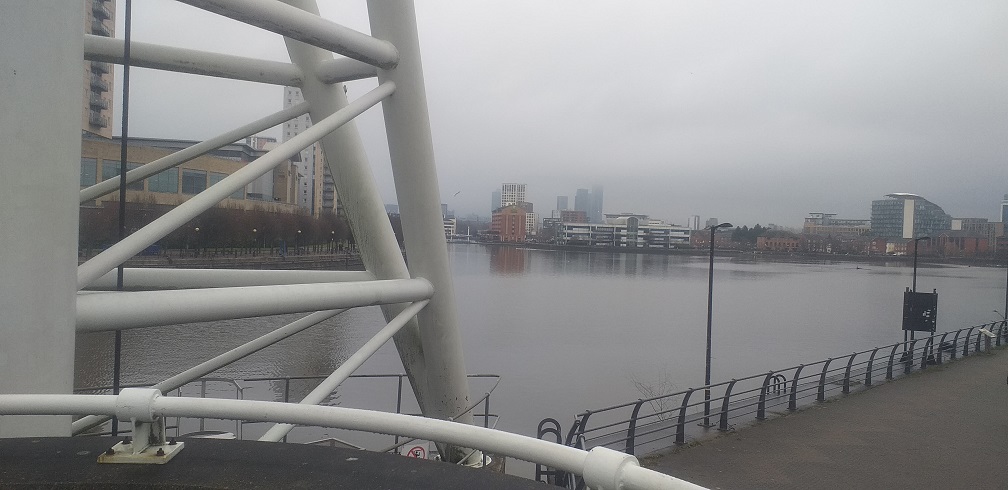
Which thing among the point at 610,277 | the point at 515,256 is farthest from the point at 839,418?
the point at 515,256

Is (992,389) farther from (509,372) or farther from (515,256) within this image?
(515,256)

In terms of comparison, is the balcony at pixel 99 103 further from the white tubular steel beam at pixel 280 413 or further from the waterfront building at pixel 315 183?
the white tubular steel beam at pixel 280 413

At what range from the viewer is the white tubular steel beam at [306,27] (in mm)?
3619

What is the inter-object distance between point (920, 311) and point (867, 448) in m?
11.9

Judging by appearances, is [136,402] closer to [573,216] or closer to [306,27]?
[306,27]

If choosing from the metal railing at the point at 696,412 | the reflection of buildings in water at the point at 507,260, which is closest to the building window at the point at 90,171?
the metal railing at the point at 696,412

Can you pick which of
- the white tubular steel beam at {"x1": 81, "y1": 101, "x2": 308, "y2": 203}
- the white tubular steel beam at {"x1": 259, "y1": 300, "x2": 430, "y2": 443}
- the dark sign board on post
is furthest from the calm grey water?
the white tubular steel beam at {"x1": 81, "y1": 101, "x2": 308, "y2": 203}

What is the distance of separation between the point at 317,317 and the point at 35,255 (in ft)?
10.9

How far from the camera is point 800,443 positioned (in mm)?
9727

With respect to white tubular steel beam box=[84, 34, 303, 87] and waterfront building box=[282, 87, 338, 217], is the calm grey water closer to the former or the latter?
waterfront building box=[282, 87, 338, 217]

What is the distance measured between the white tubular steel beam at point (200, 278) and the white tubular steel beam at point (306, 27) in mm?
1804

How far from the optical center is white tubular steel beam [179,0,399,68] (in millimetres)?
3619

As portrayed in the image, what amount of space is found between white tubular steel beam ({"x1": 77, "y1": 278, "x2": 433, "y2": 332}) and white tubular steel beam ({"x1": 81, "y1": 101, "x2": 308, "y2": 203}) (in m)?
1.56

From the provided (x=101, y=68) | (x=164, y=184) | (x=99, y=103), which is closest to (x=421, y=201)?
(x=164, y=184)
